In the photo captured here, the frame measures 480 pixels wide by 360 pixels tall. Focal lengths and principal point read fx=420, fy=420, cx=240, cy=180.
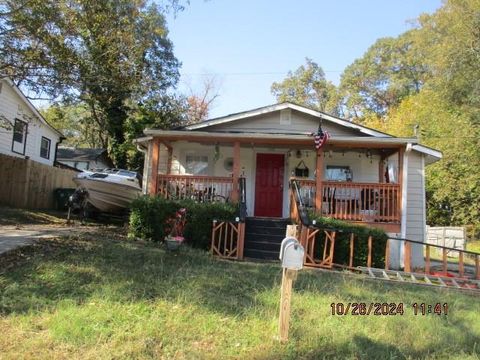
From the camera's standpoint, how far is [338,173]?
14219mm

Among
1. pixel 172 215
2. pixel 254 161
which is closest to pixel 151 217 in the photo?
pixel 172 215

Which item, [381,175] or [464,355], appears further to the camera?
[381,175]

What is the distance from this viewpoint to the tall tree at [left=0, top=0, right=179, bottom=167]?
8.30 m

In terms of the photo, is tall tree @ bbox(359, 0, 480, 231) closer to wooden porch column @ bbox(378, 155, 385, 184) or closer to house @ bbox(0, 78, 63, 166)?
wooden porch column @ bbox(378, 155, 385, 184)

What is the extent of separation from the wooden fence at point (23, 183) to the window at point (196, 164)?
7172 mm

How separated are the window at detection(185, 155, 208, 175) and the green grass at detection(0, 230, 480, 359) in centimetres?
716

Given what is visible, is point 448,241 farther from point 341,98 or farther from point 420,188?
point 341,98

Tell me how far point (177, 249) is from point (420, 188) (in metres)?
8.21

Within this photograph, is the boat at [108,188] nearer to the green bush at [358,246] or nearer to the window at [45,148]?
the green bush at [358,246]

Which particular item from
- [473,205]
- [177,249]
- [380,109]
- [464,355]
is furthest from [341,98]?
[464,355]

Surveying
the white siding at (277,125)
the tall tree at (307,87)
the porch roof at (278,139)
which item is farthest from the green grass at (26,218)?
the tall tree at (307,87)

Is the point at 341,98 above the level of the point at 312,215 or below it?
above

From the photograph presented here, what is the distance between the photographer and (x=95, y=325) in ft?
14.9

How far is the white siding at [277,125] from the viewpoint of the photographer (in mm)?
13898
